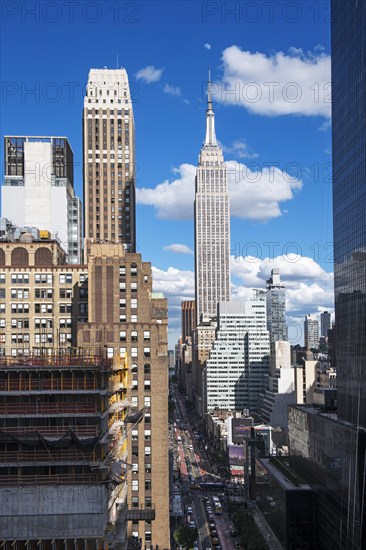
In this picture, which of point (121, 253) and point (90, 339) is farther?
point (121, 253)

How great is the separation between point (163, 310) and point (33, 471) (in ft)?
177

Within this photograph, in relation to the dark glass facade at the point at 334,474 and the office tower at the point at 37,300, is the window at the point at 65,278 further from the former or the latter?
the dark glass facade at the point at 334,474

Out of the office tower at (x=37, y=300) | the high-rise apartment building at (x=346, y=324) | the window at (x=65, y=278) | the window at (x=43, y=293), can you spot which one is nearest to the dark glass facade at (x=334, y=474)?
the high-rise apartment building at (x=346, y=324)

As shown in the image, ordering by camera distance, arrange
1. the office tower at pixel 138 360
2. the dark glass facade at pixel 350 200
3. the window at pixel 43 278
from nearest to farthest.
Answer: the office tower at pixel 138 360
the window at pixel 43 278
the dark glass facade at pixel 350 200

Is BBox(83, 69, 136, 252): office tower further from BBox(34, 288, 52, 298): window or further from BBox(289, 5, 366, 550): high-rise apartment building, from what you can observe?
BBox(34, 288, 52, 298): window

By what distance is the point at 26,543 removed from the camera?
42.2 m

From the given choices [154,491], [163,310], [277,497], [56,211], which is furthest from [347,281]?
[56,211]

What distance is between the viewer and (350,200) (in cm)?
9756

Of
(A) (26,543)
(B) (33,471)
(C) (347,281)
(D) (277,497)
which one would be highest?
(C) (347,281)

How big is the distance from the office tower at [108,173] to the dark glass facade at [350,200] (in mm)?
48178

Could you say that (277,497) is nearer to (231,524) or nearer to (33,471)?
(231,524)

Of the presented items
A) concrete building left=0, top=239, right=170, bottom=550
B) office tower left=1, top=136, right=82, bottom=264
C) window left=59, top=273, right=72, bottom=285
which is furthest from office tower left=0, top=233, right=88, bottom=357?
office tower left=1, top=136, right=82, bottom=264

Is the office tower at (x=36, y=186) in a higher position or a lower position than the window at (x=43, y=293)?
higher

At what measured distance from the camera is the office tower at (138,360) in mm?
80938
